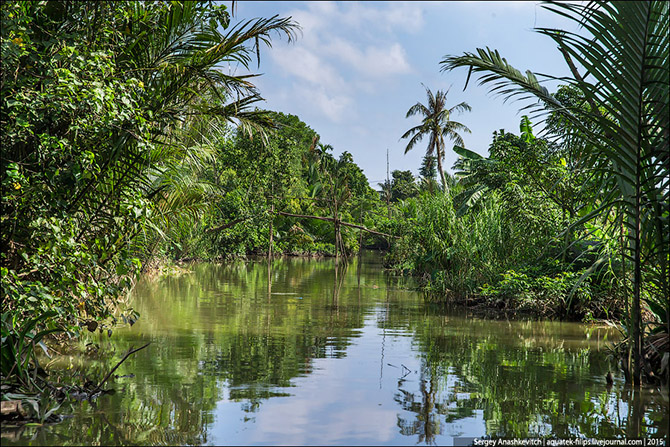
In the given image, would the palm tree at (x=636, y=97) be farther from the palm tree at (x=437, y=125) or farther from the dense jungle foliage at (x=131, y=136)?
the palm tree at (x=437, y=125)

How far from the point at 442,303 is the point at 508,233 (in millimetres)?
2398

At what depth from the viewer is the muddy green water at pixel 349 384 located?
14.8 ft

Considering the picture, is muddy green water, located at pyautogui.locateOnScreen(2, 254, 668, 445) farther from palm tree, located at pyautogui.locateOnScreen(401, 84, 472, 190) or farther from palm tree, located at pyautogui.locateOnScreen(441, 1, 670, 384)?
palm tree, located at pyautogui.locateOnScreen(401, 84, 472, 190)

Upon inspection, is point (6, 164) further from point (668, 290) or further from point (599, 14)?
point (668, 290)

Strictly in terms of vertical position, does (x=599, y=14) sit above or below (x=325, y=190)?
below

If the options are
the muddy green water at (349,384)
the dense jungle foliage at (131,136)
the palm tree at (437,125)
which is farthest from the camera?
the palm tree at (437,125)

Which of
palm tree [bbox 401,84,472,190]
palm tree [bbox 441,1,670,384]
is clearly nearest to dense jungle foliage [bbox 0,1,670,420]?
palm tree [bbox 441,1,670,384]

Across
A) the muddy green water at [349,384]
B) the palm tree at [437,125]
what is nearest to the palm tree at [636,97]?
the muddy green water at [349,384]

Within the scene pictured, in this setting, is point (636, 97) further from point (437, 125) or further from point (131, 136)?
point (437, 125)

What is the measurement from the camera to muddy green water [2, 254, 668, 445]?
14.8 ft

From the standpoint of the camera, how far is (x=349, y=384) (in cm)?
612

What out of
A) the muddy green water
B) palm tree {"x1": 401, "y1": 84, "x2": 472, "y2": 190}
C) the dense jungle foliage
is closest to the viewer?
the muddy green water

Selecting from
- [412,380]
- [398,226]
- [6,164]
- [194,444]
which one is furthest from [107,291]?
[398,226]

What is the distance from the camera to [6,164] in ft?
17.2
